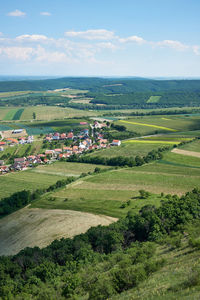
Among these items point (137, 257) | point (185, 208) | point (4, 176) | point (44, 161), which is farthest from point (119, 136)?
point (137, 257)

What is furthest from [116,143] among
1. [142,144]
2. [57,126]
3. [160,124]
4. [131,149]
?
[57,126]

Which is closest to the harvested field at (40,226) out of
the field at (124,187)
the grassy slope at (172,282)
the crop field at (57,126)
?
the field at (124,187)

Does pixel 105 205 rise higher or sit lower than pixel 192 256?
lower

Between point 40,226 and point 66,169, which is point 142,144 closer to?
point 66,169

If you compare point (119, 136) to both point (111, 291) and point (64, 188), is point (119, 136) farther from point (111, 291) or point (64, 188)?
point (111, 291)

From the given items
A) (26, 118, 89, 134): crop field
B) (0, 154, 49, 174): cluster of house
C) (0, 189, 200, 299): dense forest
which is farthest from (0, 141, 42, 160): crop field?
(0, 189, 200, 299): dense forest
